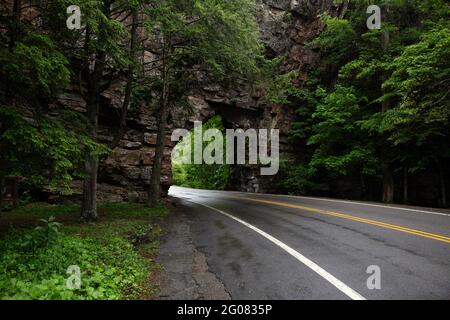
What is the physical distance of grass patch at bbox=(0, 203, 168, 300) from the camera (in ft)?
15.7

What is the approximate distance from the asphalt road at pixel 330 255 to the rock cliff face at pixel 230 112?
9807mm

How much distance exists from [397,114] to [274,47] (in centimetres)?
1457

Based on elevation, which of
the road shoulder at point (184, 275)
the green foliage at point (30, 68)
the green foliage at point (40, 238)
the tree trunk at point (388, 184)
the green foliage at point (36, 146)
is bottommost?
the road shoulder at point (184, 275)

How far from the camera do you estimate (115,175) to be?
65.9 ft

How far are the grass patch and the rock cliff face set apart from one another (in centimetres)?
1048

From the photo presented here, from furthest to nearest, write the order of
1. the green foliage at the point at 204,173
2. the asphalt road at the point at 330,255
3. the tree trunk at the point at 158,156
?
the green foliage at the point at 204,173 → the tree trunk at the point at 158,156 → the asphalt road at the point at 330,255

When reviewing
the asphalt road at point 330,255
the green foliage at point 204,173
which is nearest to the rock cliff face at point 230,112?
the green foliage at point 204,173

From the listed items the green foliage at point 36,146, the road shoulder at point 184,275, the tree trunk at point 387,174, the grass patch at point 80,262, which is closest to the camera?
the grass patch at point 80,262

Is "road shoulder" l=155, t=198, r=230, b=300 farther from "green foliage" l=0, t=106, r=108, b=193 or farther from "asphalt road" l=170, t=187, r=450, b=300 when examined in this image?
"green foliage" l=0, t=106, r=108, b=193

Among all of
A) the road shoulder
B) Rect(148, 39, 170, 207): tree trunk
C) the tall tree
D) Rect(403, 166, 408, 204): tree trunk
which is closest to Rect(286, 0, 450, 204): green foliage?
Rect(403, 166, 408, 204): tree trunk

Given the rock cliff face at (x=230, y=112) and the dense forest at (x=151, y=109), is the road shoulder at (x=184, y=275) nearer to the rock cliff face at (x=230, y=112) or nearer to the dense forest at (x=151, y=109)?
the dense forest at (x=151, y=109)

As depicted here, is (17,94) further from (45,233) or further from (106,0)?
(106,0)

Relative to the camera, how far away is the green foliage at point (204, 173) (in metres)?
42.3
